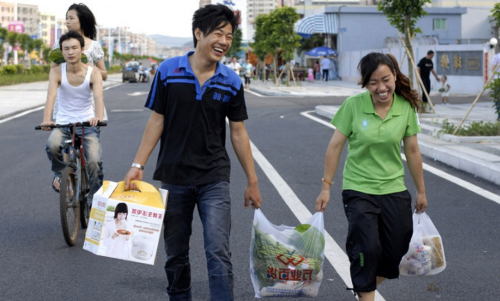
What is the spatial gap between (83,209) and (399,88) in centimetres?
347

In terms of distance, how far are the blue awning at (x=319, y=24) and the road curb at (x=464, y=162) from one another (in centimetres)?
4372

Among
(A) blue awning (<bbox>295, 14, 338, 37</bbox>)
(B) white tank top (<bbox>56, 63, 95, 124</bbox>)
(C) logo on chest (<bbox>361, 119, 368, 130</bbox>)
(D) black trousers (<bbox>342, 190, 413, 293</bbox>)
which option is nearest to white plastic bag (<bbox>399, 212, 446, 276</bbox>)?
(D) black trousers (<bbox>342, 190, 413, 293</bbox>)

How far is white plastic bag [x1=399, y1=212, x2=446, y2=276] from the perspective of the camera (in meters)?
4.31

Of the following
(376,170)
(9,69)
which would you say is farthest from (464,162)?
(9,69)

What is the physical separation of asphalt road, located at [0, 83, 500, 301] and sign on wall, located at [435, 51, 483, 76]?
20706 mm

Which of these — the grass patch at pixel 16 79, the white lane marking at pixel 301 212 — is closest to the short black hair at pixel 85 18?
the white lane marking at pixel 301 212

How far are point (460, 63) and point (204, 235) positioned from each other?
30.3 metres

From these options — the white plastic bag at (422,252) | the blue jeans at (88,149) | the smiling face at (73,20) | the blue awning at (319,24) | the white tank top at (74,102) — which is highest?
the blue awning at (319,24)

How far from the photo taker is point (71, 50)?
593cm

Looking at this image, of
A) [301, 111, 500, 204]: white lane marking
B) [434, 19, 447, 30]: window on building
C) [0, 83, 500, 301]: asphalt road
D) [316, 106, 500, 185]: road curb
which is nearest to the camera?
[0, 83, 500, 301]: asphalt road

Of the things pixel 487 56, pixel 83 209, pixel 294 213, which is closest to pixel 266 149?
pixel 294 213

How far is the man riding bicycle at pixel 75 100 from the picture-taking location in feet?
19.7

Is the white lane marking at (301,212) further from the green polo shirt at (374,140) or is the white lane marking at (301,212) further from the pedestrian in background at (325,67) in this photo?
the pedestrian in background at (325,67)

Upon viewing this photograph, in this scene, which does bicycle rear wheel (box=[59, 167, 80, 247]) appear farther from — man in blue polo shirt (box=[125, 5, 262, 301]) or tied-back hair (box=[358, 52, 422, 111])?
tied-back hair (box=[358, 52, 422, 111])
